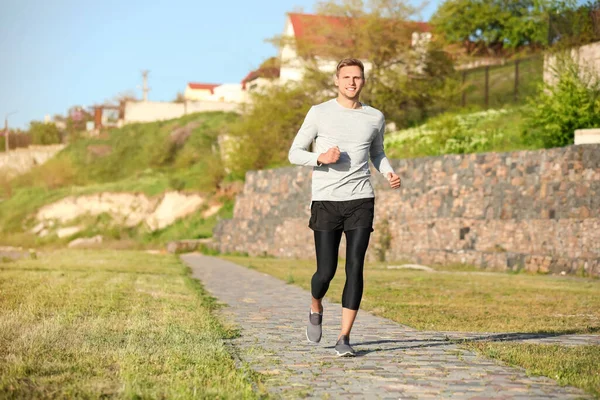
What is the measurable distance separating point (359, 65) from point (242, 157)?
39.7 meters

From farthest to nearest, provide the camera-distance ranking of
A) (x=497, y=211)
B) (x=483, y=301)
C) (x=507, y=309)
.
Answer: (x=497, y=211) → (x=483, y=301) → (x=507, y=309)

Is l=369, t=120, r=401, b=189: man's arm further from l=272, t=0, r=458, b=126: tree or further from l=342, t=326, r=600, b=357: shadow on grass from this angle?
l=272, t=0, r=458, b=126: tree

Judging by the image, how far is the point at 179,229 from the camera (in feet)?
173

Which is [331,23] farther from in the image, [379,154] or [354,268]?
[354,268]

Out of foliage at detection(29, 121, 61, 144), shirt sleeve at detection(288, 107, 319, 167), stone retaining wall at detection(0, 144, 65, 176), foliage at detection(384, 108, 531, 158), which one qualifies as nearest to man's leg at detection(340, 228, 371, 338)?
shirt sleeve at detection(288, 107, 319, 167)

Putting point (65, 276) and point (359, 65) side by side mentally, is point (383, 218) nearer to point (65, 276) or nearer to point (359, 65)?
point (65, 276)

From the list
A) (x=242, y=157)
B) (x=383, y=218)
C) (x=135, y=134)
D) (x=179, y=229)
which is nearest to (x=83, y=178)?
(x=135, y=134)

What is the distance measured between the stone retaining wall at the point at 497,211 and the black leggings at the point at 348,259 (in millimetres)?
14984

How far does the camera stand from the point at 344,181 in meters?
7.59

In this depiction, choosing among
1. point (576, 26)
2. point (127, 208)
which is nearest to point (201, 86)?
point (127, 208)

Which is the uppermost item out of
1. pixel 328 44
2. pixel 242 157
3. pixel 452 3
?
pixel 452 3

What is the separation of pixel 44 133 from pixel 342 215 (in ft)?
296

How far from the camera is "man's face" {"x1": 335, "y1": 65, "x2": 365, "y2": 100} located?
7.64m

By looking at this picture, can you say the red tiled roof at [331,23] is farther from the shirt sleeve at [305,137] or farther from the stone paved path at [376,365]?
the shirt sleeve at [305,137]
